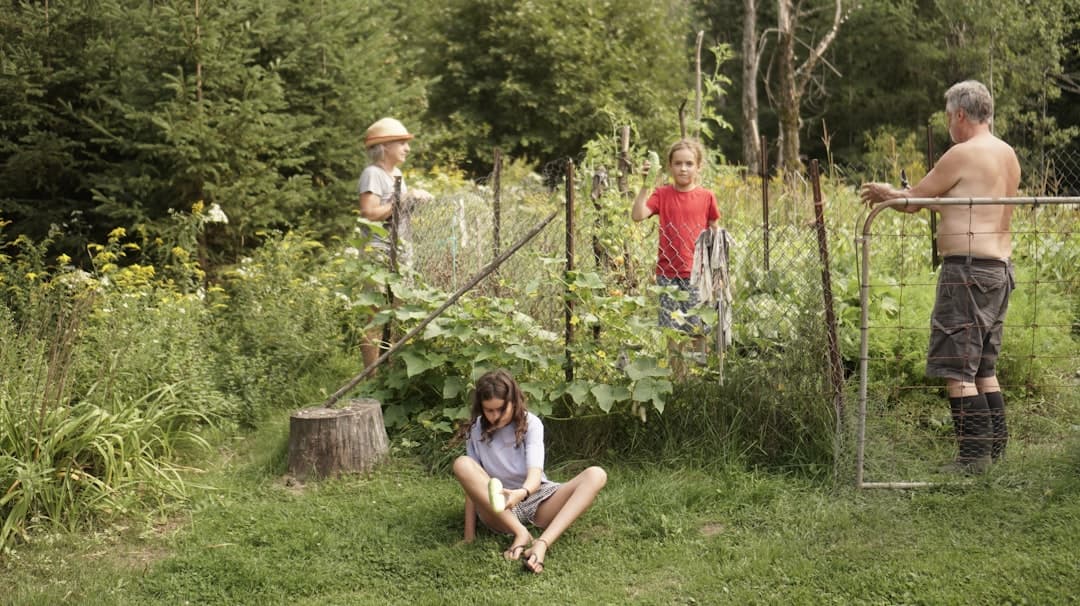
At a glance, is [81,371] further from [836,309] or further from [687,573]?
[836,309]

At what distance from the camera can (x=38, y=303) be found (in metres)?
6.25

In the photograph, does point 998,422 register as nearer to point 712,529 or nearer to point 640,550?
point 712,529

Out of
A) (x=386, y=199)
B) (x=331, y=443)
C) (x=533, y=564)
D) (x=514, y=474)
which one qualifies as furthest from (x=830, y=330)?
(x=386, y=199)

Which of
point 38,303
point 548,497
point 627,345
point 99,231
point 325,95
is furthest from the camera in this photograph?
point 325,95

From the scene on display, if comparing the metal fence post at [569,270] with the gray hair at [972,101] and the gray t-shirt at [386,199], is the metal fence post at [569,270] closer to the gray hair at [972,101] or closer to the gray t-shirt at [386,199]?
the gray t-shirt at [386,199]

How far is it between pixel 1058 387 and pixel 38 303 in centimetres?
576

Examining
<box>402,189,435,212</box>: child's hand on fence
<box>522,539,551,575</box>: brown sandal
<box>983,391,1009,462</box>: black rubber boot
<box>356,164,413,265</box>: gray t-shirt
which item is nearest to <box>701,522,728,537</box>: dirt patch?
<box>522,539,551,575</box>: brown sandal

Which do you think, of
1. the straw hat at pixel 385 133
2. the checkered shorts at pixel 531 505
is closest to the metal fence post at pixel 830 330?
the checkered shorts at pixel 531 505

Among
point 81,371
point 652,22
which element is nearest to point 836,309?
point 81,371

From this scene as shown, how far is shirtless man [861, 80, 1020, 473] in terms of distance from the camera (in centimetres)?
446

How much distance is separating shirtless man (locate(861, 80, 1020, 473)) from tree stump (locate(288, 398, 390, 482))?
260cm

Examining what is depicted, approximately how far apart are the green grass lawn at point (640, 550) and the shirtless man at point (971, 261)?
0.27 metres

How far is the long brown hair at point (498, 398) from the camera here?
14.2ft

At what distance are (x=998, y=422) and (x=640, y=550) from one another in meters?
1.73
